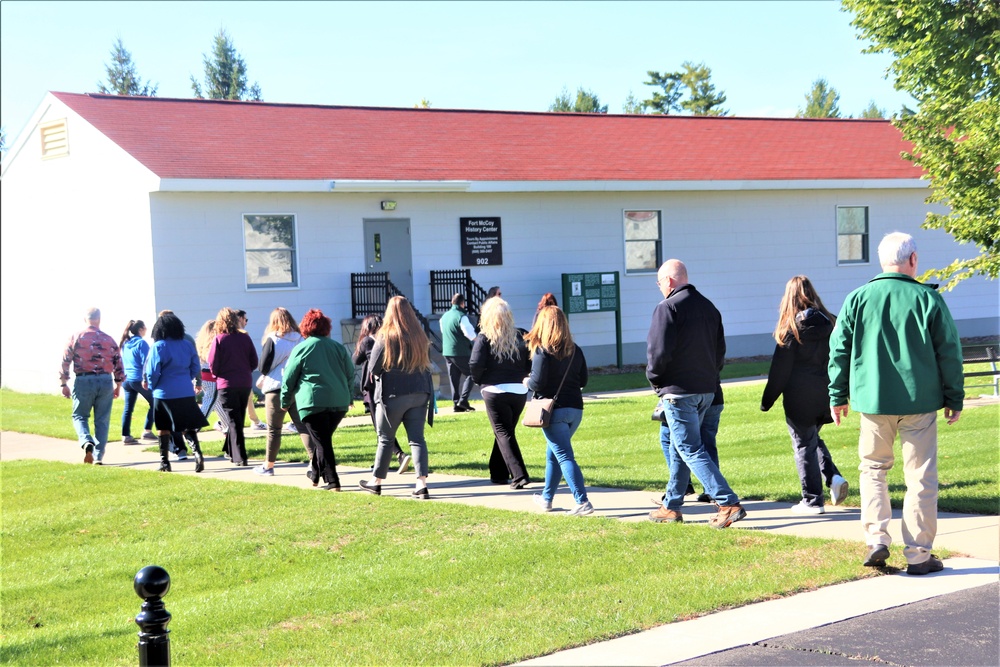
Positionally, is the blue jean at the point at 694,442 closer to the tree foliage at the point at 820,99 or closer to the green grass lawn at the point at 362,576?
the green grass lawn at the point at 362,576

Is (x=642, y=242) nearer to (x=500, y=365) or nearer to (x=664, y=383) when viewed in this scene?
(x=500, y=365)

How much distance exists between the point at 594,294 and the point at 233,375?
502 inches

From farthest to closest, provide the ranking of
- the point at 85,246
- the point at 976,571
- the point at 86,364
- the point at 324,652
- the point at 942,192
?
the point at 85,246
the point at 942,192
the point at 86,364
the point at 976,571
the point at 324,652

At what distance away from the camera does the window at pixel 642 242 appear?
2683 cm

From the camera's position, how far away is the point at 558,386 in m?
10.2

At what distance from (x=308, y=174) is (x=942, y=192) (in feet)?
38.2

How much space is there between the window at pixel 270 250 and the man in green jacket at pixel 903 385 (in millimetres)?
16491

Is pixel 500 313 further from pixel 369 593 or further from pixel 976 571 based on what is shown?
pixel 976 571

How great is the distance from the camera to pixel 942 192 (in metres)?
20.2

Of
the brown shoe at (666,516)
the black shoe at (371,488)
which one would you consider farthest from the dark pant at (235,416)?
the brown shoe at (666,516)

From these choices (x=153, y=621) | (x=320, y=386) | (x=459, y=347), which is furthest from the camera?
(x=459, y=347)

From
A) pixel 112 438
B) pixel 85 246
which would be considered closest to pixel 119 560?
pixel 112 438

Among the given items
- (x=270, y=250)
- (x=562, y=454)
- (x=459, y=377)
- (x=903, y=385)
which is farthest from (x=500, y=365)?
(x=270, y=250)

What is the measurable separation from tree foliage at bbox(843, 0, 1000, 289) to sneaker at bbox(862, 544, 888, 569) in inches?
475
